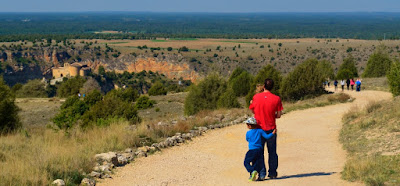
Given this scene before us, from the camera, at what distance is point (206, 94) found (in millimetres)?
26641

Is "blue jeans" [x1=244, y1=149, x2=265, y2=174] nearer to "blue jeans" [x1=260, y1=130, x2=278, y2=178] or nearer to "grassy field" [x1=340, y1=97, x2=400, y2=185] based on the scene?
"blue jeans" [x1=260, y1=130, x2=278, y2=178]

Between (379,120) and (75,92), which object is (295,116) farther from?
(75,92)

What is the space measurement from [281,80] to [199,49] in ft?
358

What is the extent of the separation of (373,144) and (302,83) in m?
14.8

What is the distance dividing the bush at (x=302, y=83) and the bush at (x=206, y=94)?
12.5ft

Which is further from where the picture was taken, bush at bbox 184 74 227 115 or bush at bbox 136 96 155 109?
bush at bbox 136 96 155 109

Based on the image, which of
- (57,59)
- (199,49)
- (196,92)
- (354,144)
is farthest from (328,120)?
(199,49)

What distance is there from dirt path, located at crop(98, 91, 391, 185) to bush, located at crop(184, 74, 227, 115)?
12.0 metres

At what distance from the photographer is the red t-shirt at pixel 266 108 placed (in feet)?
23.6

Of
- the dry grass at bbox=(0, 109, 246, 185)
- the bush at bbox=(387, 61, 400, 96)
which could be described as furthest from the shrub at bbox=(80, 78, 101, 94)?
the dry grass at bbox=(0, 109, 246, 185)

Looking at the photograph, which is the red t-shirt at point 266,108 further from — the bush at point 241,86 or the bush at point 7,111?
the bush at point 241,86

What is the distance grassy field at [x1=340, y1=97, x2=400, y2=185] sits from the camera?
24.3 ft

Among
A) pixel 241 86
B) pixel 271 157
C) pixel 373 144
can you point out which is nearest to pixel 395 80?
pixel 373 144

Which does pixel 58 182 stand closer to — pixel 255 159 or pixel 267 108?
pixel 255 159
